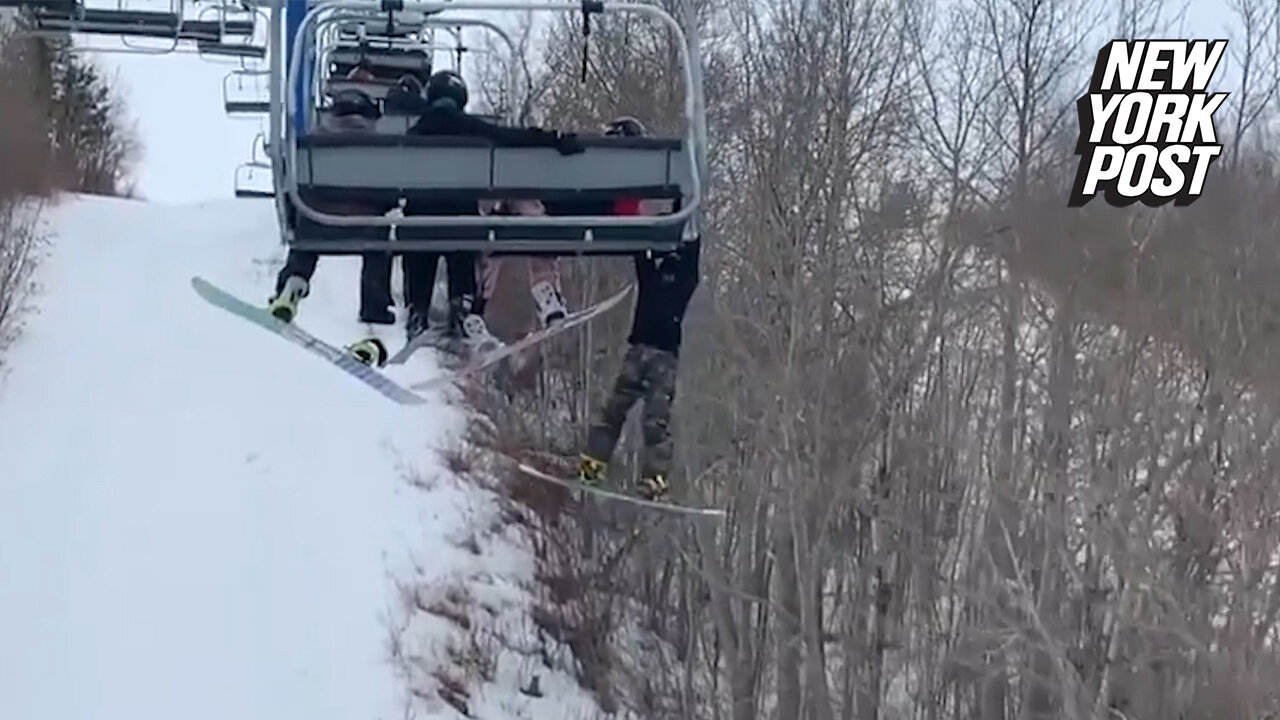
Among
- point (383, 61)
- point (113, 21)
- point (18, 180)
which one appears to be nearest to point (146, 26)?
point (113, 21)

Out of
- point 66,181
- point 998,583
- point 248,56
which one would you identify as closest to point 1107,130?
point 998,583

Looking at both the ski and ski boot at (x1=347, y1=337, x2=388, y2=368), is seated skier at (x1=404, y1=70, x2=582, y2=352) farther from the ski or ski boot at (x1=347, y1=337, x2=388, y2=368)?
ski boot at (x1=347, y1=337, x2=388, y2=368)

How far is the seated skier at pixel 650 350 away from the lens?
4754mm

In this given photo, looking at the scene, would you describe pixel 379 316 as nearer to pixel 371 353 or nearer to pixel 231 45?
pixel 371 353

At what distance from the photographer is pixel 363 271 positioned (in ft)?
17.5

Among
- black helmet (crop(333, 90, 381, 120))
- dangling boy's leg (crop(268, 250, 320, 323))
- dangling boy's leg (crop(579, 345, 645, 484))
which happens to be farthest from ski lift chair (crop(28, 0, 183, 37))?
dangling boy's leg (crop(579, 345, 645, 484))

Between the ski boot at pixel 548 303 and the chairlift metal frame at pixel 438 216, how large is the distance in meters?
0.67

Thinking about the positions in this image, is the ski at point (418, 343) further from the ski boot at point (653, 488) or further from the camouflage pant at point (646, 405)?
the ski boot at point (653, 488)

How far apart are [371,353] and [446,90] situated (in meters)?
0.88

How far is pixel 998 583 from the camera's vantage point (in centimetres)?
1401

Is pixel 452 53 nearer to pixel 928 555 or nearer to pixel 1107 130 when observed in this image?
→ pixel 1107 130

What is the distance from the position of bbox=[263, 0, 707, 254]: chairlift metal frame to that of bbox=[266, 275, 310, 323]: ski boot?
20.5 inches

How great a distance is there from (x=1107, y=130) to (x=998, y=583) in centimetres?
434

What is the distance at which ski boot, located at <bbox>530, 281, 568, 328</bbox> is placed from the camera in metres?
5.21
